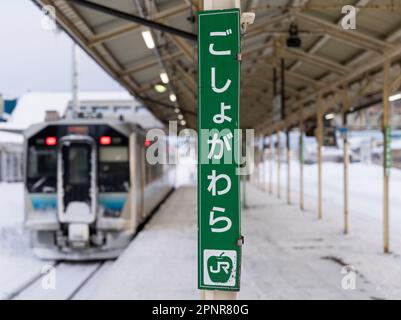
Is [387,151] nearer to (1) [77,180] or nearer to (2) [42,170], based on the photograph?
(1) [77,180]

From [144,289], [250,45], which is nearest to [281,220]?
[250,45]

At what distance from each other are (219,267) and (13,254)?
7.50 metres

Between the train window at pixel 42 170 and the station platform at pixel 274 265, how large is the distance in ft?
6.03

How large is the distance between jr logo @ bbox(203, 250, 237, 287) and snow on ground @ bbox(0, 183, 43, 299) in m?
4.79

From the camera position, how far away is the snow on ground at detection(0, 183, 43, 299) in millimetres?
7332

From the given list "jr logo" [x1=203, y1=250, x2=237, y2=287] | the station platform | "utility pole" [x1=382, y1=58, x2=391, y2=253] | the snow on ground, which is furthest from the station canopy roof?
the snow on ground

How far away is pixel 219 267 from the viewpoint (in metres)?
2.70

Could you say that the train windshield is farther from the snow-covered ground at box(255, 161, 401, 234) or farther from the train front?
the snow-covered ground at box(255, 161, 401, 234)

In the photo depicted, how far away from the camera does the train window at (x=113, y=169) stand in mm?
8578

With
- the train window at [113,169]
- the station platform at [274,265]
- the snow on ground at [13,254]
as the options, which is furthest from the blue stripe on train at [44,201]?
the station platform at [274,265]

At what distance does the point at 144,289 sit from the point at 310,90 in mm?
8480

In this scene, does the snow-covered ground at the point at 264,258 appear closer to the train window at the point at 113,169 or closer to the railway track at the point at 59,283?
the railway track at the point at 59,283

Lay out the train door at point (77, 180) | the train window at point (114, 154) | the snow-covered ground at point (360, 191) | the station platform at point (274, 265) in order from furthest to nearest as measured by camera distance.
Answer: the snow-covered ground at point (360, 191), the train window at point (114, 154), the train door at point (77, 180), the station platform at point (274, 265)

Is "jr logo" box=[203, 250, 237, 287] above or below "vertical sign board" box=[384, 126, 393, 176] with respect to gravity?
below
